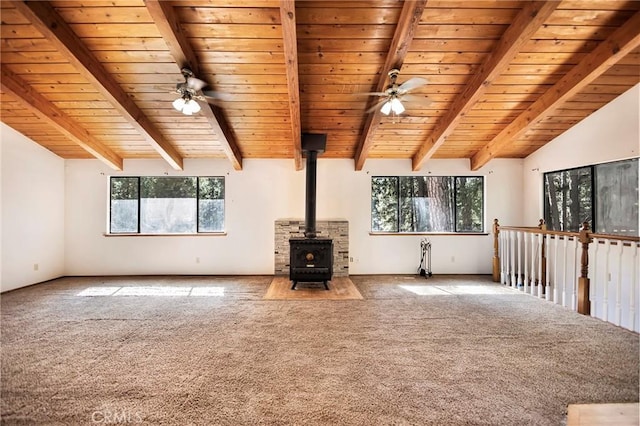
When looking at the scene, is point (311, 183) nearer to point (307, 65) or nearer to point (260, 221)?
point (260, 221)

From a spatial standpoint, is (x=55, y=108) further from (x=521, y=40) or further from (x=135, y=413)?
(x=521, y=40)

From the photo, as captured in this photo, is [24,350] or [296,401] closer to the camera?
[296,401]

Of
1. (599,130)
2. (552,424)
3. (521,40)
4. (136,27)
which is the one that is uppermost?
(136,27)

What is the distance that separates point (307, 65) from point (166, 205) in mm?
4398

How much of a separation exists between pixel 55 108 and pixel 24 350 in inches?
140

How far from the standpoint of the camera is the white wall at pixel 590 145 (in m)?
4.43

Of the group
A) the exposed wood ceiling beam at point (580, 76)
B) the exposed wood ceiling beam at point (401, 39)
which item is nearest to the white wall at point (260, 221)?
the exposed wood ceiling beam at point (580, 76)

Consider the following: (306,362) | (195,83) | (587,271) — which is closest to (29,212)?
(195,83)

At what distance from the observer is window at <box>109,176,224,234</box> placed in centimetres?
654

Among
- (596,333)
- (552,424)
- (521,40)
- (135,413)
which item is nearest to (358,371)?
(552,424)

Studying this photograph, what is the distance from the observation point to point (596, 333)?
3285 mm

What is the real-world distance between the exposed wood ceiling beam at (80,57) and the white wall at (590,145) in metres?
7.14

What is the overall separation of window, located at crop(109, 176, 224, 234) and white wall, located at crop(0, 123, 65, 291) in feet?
3.13

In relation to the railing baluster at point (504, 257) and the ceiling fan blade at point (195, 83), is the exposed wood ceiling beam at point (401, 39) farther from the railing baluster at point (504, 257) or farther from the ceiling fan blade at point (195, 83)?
the railing baluster at point (504, 257)
